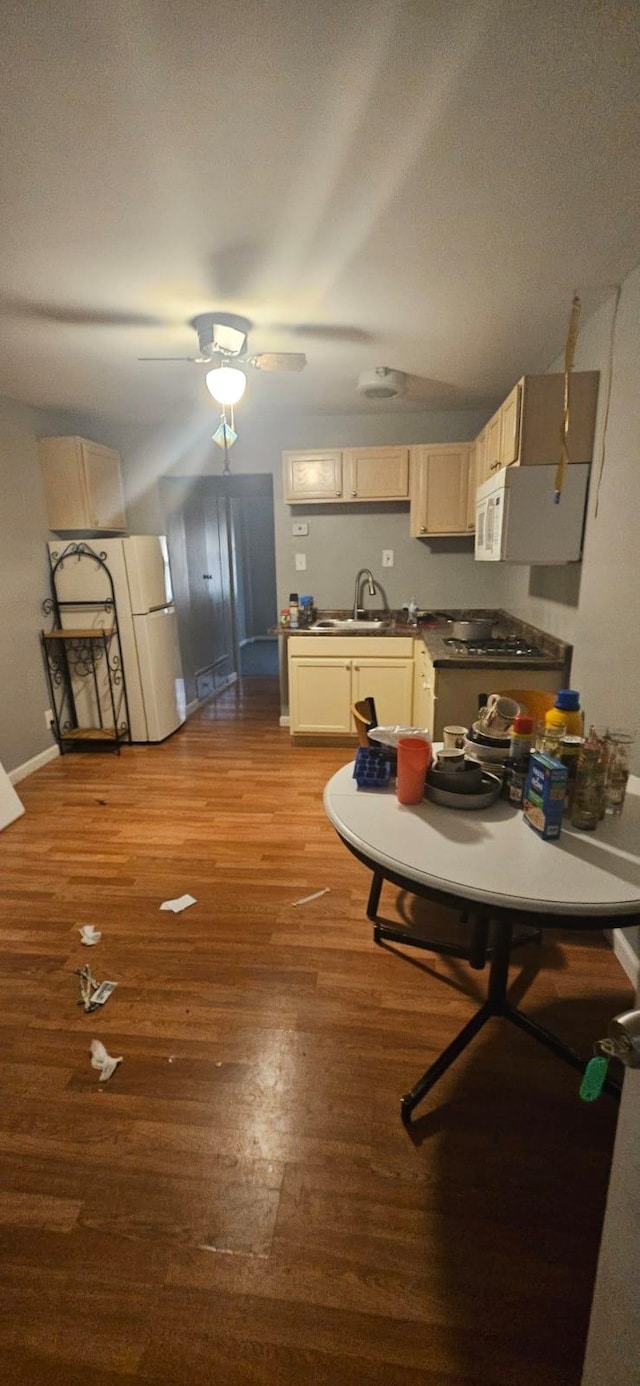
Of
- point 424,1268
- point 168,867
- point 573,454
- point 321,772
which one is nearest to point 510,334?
point 573,454

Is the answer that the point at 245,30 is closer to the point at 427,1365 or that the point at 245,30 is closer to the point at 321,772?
the point at 427,1365

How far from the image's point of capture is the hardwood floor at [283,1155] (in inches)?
39.0

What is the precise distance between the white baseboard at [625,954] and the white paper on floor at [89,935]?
6.09ft

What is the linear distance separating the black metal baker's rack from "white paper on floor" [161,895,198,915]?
198cm

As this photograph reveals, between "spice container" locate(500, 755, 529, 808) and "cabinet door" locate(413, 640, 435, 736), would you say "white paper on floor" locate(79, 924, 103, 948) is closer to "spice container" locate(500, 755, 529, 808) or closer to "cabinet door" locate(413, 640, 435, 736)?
"spice container" locate(500, 755, 529, 808)

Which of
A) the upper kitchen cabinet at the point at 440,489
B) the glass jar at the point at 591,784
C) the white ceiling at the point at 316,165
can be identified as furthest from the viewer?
the upper kitchen cabinet at the point at 440,489

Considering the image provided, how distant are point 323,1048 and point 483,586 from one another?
3435 millimetres

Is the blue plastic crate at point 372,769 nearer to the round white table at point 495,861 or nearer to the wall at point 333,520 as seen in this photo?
the round white table at point 495,861

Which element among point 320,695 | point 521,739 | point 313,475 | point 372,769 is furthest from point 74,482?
point 521,739

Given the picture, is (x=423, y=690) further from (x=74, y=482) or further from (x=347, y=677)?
(x=74, y=482)

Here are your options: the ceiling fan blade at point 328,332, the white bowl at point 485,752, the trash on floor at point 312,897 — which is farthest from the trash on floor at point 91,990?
the ceiling fan blade at point 328,332

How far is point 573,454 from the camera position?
2.27 metres

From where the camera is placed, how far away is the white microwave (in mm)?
2297

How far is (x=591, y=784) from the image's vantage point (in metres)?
1.19
